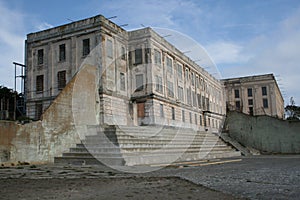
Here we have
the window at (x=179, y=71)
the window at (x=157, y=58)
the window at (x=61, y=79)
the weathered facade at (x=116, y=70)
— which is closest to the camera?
the weathered facade at (x=116, y=70)

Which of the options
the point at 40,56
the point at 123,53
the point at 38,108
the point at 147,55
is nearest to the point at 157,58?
the point at 147,55

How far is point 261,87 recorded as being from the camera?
55844mm

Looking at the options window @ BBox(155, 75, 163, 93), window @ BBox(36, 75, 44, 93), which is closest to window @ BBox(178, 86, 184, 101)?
window @ BBox(155, 75, 163, 93)

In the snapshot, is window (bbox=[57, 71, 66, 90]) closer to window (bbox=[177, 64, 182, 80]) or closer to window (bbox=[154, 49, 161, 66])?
window (bbox=[154, 49, 161, 66])

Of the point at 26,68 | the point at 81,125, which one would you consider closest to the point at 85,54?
the point at 26,68

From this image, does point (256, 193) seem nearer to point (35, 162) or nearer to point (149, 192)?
point (149, 192)

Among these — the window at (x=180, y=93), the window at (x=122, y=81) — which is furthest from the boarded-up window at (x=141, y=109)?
the window at (x=180, y=93)

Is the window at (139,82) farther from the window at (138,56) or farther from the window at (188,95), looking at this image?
the window at (188,95)

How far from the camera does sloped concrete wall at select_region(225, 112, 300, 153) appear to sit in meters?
19.8

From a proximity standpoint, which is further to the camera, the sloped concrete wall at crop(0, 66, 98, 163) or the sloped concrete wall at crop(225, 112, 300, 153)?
the sloped concrete wall at crop(225, 112, 300, 153)

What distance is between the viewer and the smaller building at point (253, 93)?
54.9m

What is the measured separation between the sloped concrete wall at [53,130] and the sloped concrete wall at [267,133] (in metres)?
11.6

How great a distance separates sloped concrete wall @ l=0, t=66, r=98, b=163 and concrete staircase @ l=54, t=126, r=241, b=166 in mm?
511

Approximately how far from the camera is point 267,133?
20.4 m
